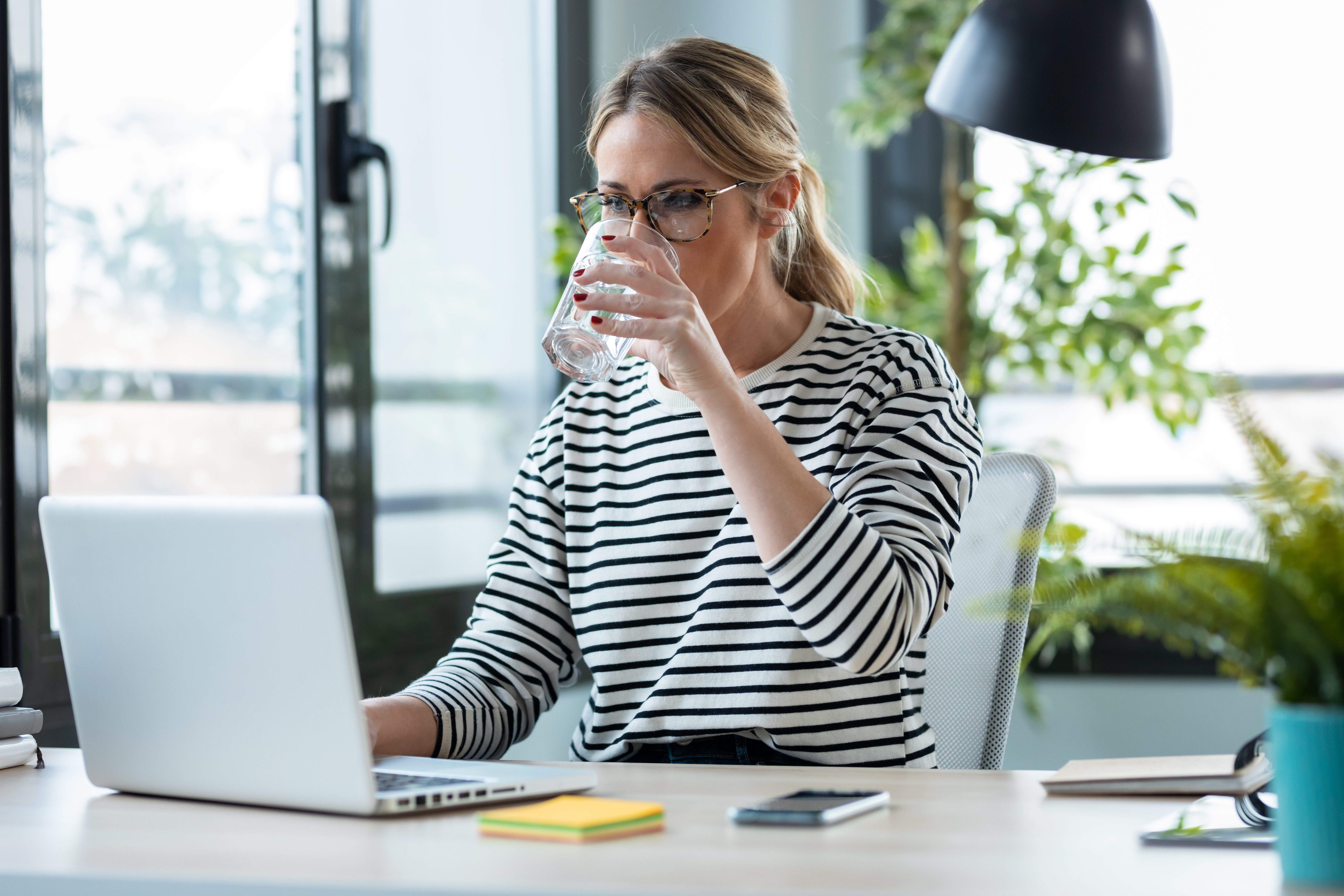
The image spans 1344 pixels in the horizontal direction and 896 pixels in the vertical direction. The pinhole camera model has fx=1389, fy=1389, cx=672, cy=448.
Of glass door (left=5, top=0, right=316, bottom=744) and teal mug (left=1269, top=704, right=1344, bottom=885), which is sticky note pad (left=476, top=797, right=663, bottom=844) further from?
glass door (left=5, top=0, right=316, bottom=744)

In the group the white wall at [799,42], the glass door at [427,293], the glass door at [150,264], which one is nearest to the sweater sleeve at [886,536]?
the glass door at [150,264]

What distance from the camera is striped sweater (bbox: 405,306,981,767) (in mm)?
1259

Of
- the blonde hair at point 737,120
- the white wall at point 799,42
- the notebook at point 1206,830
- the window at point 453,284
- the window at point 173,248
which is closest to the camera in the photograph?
the notebook at point 1206,830

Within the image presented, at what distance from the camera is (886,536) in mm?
1189

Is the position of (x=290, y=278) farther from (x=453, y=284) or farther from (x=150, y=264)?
(x=453, y=284)

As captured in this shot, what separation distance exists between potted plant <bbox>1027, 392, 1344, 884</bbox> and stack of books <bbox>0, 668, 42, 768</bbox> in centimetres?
92

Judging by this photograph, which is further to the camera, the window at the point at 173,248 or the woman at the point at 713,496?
the window at the point at 173,248

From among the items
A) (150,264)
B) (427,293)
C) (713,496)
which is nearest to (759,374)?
(713,496)

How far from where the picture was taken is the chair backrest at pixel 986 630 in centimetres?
138

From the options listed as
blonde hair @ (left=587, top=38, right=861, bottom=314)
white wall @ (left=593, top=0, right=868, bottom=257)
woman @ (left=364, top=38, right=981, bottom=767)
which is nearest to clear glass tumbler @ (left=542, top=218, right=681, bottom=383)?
woman @ (left=364, top=38, right=981, bottom=767)

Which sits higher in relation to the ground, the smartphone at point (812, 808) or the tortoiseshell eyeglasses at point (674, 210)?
the tortoiseshell eyeglasses at point (674, 210)

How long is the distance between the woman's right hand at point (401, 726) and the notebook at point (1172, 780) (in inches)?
21.1

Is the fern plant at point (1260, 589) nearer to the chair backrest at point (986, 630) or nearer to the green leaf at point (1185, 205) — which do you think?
the chair backrest at point (986, 630)

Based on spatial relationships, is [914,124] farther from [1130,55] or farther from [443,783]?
[443,783]
